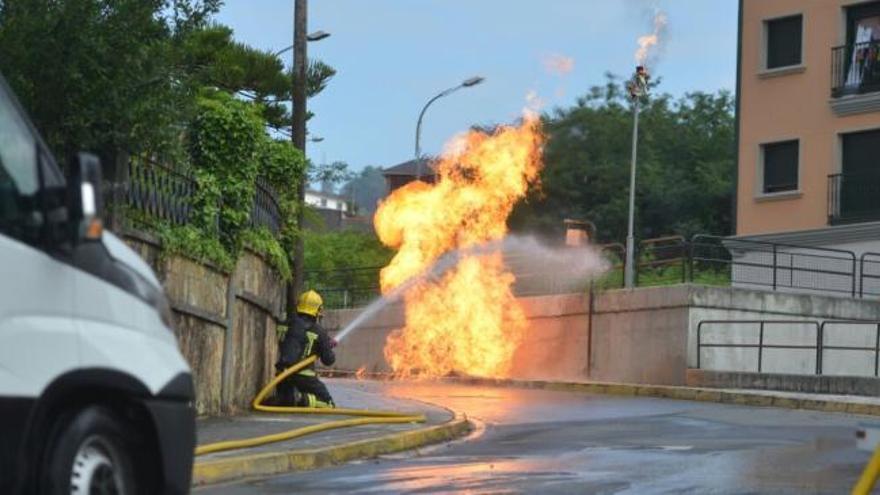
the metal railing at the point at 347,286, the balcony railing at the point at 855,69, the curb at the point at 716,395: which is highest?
the balcony railing at the point at 855,69

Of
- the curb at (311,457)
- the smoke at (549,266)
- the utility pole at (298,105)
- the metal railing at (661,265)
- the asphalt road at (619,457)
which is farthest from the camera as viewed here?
the smoke at (549,266)

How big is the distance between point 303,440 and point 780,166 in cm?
2468

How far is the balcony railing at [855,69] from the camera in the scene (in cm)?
3453

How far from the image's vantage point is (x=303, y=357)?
1773 cm

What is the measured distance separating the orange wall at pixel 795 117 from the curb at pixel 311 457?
21059mm

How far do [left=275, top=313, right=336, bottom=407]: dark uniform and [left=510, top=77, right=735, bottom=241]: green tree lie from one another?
4379 cm

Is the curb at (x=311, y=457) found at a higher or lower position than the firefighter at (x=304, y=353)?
lower

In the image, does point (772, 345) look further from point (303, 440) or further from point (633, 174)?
point (303, 440)

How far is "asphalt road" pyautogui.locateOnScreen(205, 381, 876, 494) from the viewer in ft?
36.6

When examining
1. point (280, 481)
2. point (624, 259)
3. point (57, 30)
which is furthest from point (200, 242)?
point (624, 259)

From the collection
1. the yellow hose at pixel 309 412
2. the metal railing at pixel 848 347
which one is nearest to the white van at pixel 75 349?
the yellow hose at pixel 309 412

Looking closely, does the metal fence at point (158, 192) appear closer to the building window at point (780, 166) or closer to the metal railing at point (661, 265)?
the metal railing at point (661, 265)

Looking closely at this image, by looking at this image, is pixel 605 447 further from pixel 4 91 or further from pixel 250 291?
pixel 4 91

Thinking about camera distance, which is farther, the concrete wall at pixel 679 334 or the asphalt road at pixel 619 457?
the concrete wall at pixel 679 334
